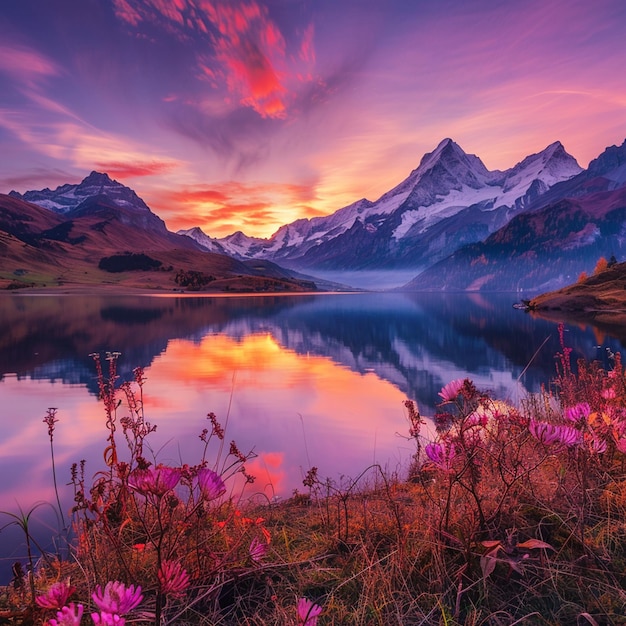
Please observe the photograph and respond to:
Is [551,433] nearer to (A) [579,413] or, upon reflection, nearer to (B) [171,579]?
(A) [579,413]

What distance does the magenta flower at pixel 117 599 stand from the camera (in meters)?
2.25

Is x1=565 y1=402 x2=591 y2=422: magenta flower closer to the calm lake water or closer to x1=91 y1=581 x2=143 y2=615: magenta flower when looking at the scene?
the calm lake water

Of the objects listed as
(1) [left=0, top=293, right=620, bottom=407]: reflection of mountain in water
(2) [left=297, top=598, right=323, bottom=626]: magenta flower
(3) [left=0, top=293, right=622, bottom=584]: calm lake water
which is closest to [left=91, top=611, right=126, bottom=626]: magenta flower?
(2) [left=297, top=598, right=323, bottom=626]: magenta flower

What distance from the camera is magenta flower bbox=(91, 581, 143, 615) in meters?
2.25

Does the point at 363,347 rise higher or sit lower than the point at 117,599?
lower

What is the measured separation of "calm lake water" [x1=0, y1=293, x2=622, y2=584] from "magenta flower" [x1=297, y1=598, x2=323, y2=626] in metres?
3.34

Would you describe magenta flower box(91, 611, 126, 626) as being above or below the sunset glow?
above

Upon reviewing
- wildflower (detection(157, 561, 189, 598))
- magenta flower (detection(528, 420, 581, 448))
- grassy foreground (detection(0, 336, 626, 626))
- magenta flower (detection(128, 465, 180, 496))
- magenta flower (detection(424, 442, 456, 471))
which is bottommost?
grassy foreground (detection(0, 336, 626, 626))

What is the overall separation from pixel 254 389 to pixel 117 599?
905 inches

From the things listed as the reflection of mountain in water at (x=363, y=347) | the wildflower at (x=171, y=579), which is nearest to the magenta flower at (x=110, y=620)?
the wildflower at (x=171, y=579)

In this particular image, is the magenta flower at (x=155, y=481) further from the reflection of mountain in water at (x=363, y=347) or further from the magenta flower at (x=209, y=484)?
the reflection of mountain in water at (x=363, y=347)

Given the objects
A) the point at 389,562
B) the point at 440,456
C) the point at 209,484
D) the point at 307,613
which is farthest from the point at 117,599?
the point at 389,562

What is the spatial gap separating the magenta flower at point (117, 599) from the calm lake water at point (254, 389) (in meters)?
3.40

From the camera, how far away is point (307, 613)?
2.39 meters
